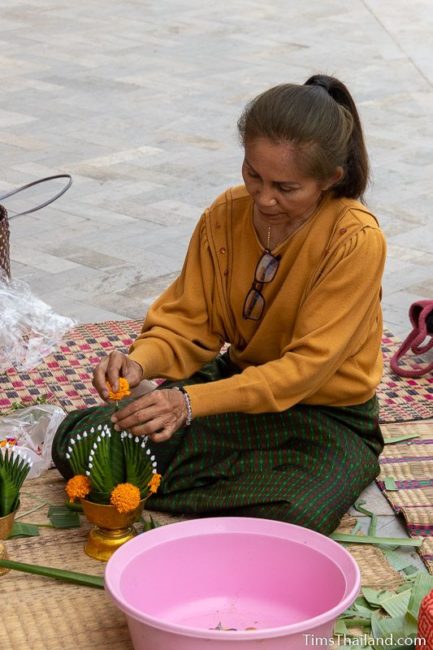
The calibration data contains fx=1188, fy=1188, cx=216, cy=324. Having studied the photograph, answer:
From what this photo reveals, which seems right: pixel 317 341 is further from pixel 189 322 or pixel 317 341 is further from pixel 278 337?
pixel 189 322

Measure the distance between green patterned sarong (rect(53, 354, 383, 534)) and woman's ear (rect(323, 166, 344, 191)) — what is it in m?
0.52

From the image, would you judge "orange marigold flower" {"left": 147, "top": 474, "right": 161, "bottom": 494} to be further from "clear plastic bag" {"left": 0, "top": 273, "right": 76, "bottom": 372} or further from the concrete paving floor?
"clear plastic bag" {"left": 0, "top": 273, "right": 76, "bottom": 372}

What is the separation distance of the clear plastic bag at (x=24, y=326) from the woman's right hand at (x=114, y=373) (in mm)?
1055

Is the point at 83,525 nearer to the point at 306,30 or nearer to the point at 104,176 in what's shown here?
the point at 104,176

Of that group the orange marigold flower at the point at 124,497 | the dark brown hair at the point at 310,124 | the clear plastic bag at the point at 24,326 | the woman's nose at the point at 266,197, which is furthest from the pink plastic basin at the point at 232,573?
the clear plastic bag at the point at 24,326

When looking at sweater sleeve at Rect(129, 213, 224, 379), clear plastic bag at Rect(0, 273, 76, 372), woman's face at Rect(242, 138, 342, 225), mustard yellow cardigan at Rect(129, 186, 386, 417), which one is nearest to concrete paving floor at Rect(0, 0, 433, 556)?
clear plastic bag at Rect(0, 273, 76, 372)

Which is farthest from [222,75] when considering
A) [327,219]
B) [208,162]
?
[327,219]

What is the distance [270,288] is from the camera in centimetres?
272

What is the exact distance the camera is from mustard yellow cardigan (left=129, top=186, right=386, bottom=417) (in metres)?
2.55

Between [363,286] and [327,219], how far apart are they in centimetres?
18

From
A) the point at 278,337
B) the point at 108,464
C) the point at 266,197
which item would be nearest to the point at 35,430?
the point at 108,464

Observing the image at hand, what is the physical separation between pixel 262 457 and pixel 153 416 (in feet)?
1.37

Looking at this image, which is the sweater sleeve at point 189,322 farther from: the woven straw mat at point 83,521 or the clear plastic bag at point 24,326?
the clear plastic bag at point 24,326

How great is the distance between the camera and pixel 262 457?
2.78 metres
